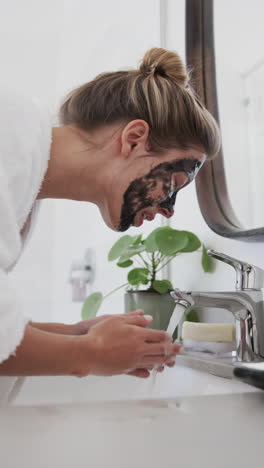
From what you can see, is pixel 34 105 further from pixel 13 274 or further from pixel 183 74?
pixel 13 274

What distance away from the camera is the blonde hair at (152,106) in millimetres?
763

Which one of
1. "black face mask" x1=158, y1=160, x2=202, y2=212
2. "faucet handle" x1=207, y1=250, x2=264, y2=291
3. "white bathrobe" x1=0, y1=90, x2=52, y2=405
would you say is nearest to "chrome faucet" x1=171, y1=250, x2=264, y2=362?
"faucet handle" x1=207, y1=250, x2=264, y2=291

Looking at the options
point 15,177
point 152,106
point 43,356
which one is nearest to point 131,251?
point 152,106

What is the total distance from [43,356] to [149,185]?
1.27ft

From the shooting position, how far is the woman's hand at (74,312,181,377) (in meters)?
0.51

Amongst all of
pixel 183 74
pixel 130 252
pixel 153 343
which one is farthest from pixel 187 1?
pixel 153 343

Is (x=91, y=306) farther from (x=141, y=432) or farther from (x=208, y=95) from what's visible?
(x=141, y=432)

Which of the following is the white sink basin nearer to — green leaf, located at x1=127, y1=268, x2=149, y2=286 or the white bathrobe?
the white bathrobe

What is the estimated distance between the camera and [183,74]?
84 centimetres

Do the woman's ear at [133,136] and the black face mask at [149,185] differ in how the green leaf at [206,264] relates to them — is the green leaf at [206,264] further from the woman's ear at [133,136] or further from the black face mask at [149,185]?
the woman's ear at [133,136]

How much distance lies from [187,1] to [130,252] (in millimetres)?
713

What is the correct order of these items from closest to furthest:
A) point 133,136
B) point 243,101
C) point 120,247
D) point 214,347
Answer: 1. point 133,136
2. point 214,347
3. point 243,101
4. point 120,247

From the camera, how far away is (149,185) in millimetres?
789

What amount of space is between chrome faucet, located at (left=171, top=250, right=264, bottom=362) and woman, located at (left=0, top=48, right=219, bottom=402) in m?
0.17
